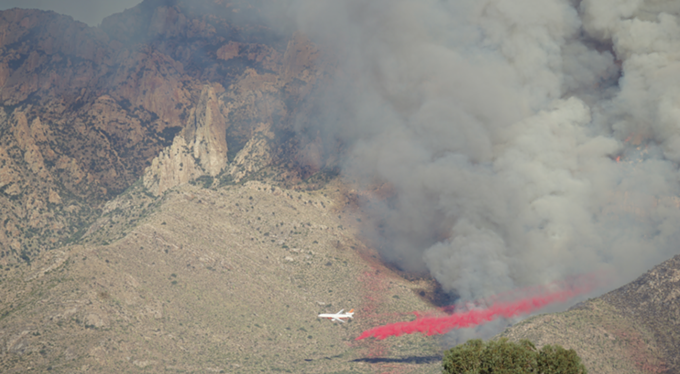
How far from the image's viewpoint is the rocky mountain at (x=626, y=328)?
118812 millimetres

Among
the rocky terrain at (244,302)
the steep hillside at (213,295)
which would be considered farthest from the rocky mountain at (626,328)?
the steep hillside at (213,295)

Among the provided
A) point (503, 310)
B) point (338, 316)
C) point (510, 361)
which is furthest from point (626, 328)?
point (338, 316)

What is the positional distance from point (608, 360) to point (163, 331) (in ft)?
293

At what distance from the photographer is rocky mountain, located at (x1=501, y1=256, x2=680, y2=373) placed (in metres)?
119

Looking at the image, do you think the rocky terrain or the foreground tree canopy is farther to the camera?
the rocky terrain

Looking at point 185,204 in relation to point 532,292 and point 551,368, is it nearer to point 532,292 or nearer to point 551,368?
point 532,292

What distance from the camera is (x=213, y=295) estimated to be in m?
164

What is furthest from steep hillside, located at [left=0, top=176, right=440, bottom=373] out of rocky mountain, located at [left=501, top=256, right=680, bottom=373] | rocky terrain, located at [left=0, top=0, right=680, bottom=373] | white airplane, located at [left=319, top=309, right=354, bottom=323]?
rocky mountain, located at [left=501, top=256, right=680, bottom=373]

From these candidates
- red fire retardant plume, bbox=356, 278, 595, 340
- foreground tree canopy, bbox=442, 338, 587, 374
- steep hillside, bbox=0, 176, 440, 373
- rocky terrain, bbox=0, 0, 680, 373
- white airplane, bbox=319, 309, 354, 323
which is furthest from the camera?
white airplane, bbox=319, 309, 354, 323

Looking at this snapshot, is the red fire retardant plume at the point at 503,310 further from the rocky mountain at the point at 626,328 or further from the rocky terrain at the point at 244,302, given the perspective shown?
the rocky mountain at the point at 626,328

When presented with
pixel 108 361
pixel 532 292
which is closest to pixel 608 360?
pixel 532 292

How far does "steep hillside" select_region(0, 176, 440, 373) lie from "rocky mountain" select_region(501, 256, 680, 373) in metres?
25.8

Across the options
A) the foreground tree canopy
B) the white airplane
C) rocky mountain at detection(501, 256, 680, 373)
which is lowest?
the white airplane

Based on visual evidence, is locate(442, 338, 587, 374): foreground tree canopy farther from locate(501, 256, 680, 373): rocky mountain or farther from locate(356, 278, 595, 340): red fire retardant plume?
locate(356, 278, 595, 340): red fire retardant plume
